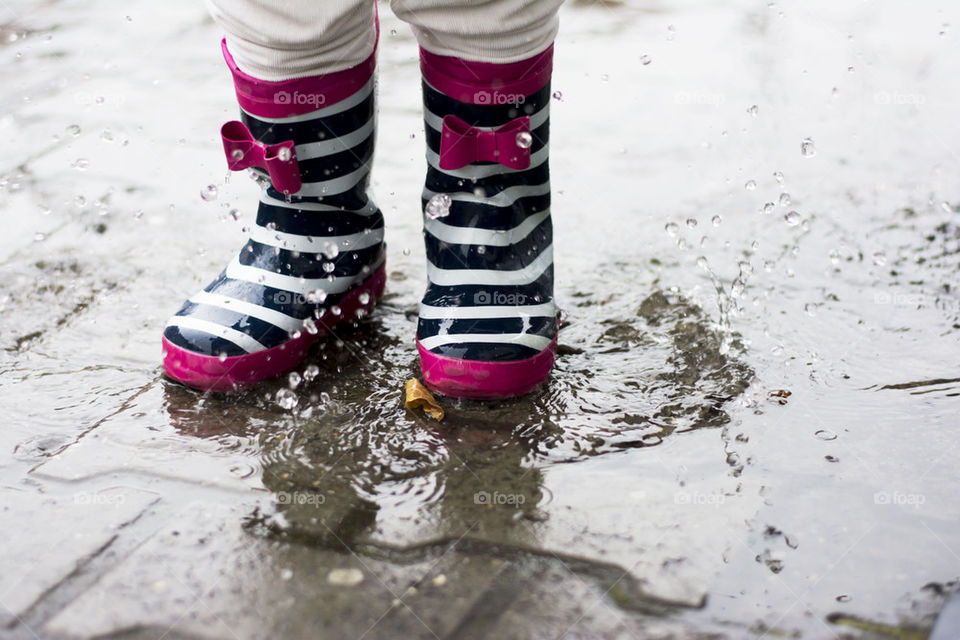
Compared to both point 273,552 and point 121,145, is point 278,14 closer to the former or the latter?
point 273,552

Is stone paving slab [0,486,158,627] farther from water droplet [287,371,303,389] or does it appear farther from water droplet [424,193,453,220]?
water droplet [424,193,453,220]

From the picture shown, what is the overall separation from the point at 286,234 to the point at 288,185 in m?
0.11

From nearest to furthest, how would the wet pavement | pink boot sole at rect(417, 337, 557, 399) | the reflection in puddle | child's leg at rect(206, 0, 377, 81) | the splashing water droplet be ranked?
the wet pavement < the reflection in puddle < child's leg at rect(206, 0, 377, 81) < pink boot sole at rect(417, 337, 557, 399) < the splashing water droplet

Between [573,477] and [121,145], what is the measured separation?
1.75 meters

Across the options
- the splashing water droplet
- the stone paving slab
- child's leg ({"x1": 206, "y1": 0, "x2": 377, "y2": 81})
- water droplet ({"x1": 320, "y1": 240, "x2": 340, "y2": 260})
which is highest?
child's leg ({"x1": 206, "y1": 0, "x2": 377, "y2": 81})

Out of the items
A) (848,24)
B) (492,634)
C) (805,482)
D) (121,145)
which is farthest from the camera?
(848,24)

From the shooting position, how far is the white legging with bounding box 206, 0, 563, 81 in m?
1.33

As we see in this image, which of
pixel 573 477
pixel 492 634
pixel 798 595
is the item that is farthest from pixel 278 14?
pixel 798 595

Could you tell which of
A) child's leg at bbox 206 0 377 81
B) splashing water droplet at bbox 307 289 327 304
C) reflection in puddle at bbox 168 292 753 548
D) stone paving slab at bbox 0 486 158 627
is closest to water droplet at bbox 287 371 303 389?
reflection in puddle at bbox 168 292 753 548

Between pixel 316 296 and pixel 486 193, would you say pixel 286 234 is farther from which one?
pixel 486 193

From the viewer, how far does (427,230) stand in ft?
5.18

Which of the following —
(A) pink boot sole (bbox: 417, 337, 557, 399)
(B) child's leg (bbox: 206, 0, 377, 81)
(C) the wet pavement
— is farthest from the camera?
(A) pink boot sole (bbox: 417, 337, 557, 399)

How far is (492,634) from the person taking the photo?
101 cm

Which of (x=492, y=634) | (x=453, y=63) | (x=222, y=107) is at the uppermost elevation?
(x=453, y=63)
